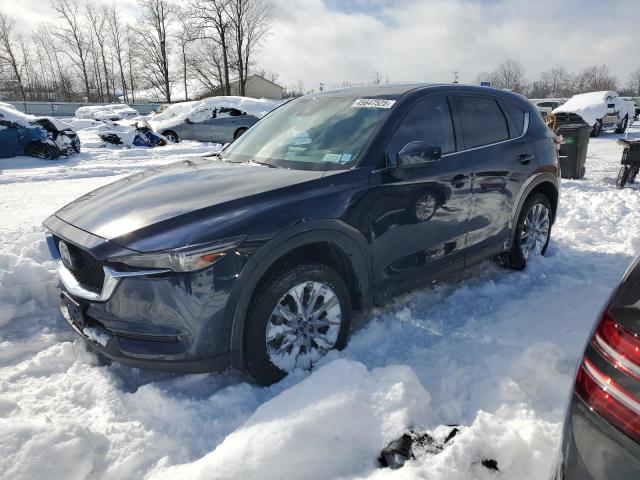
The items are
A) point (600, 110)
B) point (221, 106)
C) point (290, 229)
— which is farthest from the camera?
point (600, 110)

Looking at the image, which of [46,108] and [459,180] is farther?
[46,108]

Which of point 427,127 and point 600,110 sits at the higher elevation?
point 600,110

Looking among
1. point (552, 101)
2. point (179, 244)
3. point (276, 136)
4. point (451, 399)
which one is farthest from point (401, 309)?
point (552, 101)

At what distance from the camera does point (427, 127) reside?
11.1ft

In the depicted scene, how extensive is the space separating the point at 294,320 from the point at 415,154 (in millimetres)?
1317

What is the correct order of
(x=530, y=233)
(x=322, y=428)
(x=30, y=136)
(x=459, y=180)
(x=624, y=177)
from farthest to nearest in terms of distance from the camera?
(x=30, y=136) < (x=624, y=177) < (x=530, y=233) < (x=459, y=180) < (x=322, y=428)

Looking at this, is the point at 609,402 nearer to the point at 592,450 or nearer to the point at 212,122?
the point at 592,450

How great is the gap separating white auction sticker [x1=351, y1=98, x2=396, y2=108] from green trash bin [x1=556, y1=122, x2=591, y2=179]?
7327mm

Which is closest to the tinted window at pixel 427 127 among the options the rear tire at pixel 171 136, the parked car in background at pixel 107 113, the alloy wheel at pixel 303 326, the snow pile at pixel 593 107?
the alloy wheel at pixel 303 326

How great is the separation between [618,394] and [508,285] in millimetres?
3152

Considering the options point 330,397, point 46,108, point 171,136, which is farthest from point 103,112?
point 330,397

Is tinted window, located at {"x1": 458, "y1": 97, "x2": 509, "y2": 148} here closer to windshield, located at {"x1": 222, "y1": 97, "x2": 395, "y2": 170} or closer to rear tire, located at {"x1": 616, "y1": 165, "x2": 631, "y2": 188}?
windshield, located at {"x1": 222, "y1": 97, "x2": 395, "y2": 170}

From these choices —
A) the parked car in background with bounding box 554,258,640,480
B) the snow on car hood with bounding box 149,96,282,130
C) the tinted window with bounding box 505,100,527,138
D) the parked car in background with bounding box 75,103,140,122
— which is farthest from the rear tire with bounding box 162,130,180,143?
the parked car in background with bounding box 554,258,640,480

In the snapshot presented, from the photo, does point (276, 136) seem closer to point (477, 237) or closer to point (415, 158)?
point (415, 158)
